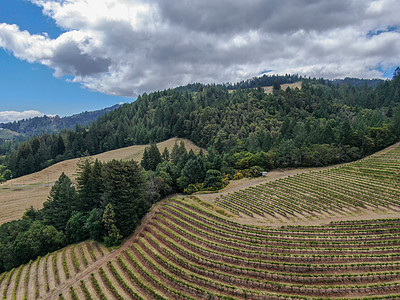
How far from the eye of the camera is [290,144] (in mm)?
69812

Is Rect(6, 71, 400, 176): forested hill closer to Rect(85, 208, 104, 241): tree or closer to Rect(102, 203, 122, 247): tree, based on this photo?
Rect(102, 203, 122, 247): tree

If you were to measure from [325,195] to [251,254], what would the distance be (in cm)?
2398

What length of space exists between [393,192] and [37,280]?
6203 cm

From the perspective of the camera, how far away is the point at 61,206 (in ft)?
149

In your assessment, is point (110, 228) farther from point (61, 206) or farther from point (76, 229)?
point (61, 206)

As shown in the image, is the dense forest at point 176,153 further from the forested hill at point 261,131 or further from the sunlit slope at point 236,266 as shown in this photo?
the sunlit slope at point 236,266

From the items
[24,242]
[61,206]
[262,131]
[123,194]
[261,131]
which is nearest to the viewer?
[24,242]

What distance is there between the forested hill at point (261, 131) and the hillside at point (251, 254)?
22255 mm

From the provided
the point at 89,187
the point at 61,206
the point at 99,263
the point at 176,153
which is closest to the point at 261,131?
the point at 176,153

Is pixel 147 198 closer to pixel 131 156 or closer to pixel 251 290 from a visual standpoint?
pixel 251 290

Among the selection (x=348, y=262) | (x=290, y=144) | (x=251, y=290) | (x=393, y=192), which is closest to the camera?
(x=251, y=290)

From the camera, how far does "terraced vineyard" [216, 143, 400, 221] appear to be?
38156 millimetres

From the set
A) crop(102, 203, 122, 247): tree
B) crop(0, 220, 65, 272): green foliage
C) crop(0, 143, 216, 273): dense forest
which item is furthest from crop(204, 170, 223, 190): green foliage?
crop(0, 220, 65, 272): green foliage

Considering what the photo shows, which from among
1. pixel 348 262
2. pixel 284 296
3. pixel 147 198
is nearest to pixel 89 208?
pixel 147 198
